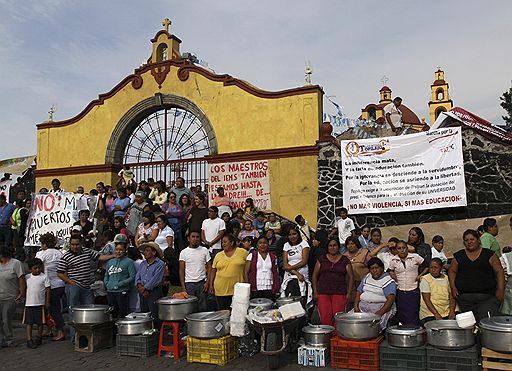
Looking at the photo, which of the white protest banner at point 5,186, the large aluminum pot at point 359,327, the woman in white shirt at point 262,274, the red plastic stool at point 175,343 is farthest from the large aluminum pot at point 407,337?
the white protest banner at point 5,186

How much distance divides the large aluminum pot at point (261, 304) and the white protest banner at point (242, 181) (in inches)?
250

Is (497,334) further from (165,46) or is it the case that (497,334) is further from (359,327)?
(165,46)

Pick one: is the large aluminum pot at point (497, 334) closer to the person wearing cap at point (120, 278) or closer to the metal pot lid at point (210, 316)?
the metal pot lid at point (210, 316)

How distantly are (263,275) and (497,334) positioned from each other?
3.02 metres

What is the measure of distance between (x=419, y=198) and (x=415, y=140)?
1.27 meters

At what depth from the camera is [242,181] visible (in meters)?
13.0

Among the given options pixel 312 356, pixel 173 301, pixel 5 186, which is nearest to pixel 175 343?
pixel 173 301

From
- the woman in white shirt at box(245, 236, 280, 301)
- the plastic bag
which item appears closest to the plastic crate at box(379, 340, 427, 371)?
the woman in white shirt at box(245, 236, 280, 301)

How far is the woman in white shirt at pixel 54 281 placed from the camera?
25.7ft

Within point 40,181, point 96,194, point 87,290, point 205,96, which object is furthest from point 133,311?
point 40,181

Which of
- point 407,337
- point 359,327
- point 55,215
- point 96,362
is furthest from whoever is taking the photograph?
point 55,215

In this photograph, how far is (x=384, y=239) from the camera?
36.3 ft

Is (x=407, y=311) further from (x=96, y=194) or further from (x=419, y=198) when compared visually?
(x=96, y=194)

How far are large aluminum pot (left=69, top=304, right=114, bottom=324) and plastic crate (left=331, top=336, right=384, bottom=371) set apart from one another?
3263 mm
